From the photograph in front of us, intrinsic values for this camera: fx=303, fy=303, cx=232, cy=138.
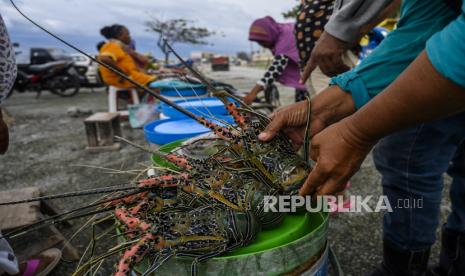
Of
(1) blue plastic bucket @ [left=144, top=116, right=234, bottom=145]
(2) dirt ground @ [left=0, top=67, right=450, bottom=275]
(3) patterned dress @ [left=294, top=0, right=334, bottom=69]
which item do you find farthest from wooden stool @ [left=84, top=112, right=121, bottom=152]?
(3) patterned dress @ [left=294, top=0, right=334, bottom=69]

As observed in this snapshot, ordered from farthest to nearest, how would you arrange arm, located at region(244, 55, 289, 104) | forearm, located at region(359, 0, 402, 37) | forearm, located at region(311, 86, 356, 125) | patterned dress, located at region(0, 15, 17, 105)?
arm, located at region(244, 55, 289, 104) → forearm, located at region(359, 0, 402, 37) → patterned dress, located at region(0, 15, 17, 105) → forearm, located at region(311, 86, 356, 125)

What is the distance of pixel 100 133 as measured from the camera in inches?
211

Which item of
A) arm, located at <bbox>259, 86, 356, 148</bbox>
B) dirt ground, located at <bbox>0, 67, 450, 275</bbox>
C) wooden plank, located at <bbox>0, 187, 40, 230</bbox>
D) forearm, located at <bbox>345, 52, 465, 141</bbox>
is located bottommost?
dirt ground, located at <bbox>0, 67, 450, 275</bbox>

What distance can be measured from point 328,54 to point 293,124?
3.01ft

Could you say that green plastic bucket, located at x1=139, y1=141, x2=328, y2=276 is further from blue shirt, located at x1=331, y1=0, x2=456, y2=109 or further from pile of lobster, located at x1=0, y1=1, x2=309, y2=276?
blue shirt, located at x1=331, y1=0, x2=456, y2=109

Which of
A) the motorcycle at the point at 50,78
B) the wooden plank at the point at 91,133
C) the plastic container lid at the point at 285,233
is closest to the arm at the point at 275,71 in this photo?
the plastic container lid at the point at 285,233

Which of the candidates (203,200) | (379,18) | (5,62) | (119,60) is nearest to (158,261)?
(203,200)

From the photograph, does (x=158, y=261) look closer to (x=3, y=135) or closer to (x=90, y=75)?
(x=3, y=135)

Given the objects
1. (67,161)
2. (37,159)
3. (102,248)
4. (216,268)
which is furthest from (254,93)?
(37,159)

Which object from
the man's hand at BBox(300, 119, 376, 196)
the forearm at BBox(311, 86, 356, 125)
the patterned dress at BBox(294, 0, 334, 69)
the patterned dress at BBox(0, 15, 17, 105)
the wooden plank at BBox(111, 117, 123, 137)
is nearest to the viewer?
the man's hand at BBox(300, 119, 376, 196)

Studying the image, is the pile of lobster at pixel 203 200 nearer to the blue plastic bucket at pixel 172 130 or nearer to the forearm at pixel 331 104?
the forearm at pixel 331 104

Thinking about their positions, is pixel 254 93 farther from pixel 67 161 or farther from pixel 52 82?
pixel 52 82

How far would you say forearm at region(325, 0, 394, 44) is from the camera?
174 cm

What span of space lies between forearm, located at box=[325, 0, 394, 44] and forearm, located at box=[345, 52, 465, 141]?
110 cm
